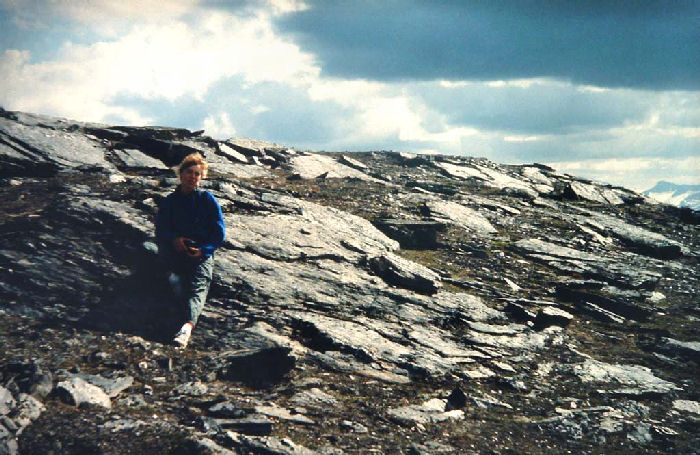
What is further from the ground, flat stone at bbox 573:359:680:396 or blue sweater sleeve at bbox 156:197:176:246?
blue sweater sleeve at bbox 156:197:176:246

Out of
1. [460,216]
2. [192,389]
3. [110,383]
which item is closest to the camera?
[110,383]

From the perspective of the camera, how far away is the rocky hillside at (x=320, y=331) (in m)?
6.45

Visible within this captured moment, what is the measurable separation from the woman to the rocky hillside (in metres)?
0.52

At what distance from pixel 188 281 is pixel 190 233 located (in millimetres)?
1019

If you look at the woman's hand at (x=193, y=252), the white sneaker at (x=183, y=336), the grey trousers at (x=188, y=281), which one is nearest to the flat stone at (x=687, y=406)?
the white sneaker at (x=183, y=336)

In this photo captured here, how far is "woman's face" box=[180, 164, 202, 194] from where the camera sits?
9.43m

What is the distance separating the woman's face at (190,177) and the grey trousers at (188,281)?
4.47 feet

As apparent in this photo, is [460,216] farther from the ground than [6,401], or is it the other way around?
[460,216]

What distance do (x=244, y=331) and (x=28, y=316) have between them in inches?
149

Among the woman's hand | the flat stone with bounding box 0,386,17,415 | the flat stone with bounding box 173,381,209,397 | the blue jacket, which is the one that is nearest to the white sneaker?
the flat stone with bounding box 173,381,209,397

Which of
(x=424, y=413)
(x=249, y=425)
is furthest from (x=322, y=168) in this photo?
(x=249, y=425)

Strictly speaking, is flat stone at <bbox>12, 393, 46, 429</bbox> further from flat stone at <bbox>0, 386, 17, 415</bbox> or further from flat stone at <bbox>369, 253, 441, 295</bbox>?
flat stone at <bbox>369, 253, 441, 295</bbox>

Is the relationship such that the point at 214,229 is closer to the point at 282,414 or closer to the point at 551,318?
the point at 282,414

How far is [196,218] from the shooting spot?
955cm
